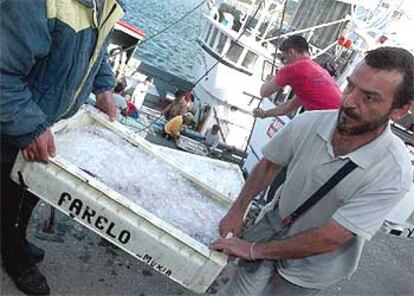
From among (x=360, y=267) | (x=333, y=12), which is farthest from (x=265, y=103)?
(x=333, y=12)

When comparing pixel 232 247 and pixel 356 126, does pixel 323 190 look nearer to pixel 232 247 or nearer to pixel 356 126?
pixel 356 126

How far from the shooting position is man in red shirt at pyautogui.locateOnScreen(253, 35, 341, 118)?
488 cm

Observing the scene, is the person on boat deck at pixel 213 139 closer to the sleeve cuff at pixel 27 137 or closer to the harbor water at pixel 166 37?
the sleeve cuff at pixel 27 137

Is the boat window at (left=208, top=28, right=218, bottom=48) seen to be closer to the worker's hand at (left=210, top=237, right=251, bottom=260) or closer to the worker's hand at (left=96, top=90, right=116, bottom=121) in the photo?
the worker's hand at (left=96, top=90, right=116, bottom=121)

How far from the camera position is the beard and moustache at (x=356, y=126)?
214cm

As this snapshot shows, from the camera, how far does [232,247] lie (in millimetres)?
2438

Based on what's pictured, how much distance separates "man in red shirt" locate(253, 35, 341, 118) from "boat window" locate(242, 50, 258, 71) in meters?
17.2

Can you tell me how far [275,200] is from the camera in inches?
105

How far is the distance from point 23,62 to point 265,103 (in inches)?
283

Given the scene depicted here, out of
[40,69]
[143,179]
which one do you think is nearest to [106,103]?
[143,179]

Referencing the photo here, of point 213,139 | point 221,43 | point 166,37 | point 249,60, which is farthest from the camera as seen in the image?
point 166,37

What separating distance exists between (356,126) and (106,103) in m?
1.69

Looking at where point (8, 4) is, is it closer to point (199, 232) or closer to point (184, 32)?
point (199, 232)

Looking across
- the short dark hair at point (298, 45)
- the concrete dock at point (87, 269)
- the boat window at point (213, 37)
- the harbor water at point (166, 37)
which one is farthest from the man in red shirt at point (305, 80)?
the harbor water at point (166, 37)
